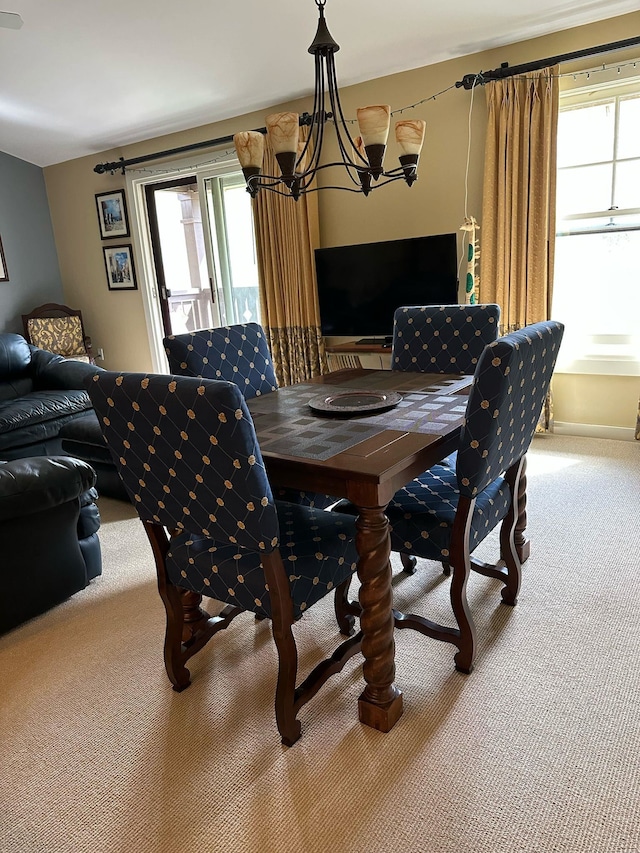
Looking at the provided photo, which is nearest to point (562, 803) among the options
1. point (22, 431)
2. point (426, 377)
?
point (426, 377)

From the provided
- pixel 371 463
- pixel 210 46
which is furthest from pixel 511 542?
pixel 210 46

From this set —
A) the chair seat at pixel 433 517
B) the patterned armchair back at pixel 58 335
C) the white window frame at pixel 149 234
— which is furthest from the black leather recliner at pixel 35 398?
the chair seat at pixel 433 517

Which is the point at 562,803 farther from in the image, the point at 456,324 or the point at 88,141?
the point at 88,141

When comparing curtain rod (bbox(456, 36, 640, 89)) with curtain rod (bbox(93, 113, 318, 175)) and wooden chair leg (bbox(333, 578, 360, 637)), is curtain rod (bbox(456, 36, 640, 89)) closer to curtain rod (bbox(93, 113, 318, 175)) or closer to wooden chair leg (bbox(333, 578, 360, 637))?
curtain rod (bbox(93, 113, 318, 175))

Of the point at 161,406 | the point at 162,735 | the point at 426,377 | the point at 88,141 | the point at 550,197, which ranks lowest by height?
the point at 162,735

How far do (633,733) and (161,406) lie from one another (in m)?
1.50

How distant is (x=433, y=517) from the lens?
179 cm

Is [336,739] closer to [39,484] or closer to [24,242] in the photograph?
[39,484]

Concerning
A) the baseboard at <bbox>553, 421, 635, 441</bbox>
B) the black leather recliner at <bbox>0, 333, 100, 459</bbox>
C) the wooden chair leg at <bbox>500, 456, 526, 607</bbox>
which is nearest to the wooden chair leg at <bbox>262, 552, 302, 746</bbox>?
Result: the wooden chair leg at <bbox>500, 456, 526, 607</bbox>

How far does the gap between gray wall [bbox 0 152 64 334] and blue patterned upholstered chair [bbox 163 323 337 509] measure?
14.9ft

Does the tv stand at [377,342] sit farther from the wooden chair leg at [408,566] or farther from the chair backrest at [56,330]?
the chair backrest at [56,330]

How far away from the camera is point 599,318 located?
387 centimetres

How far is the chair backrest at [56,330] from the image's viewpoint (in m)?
5.92

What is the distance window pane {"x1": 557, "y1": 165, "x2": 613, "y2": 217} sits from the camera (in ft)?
12.1
